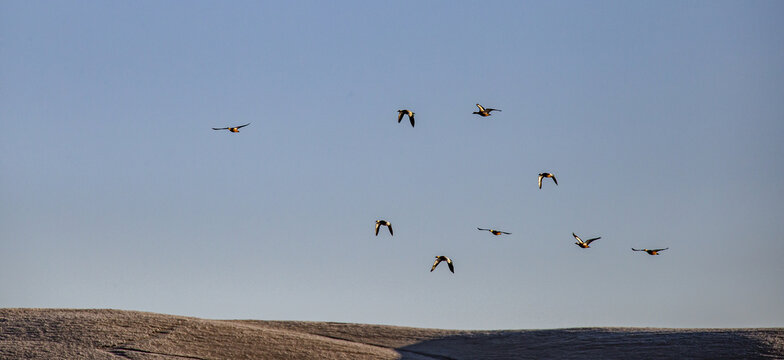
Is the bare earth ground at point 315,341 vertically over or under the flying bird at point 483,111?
under

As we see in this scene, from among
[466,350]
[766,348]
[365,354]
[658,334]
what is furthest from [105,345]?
[766,348]

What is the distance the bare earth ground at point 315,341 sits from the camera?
42.8 metres

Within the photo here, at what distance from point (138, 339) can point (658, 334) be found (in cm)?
2121

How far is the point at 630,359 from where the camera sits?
43.4 meters

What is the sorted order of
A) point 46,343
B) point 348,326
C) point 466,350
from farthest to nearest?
point 348,326 < point 466,350 < point 46,343

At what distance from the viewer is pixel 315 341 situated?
45219 mm

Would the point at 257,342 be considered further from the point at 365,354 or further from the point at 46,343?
the point at 46,343

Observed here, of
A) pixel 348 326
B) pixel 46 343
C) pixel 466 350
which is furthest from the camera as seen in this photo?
pixel 348 326

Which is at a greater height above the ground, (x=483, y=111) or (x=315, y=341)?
(x=483, y=111)

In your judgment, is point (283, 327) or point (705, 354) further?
point (283, 327)

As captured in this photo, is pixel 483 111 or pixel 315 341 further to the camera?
pixel 315 341

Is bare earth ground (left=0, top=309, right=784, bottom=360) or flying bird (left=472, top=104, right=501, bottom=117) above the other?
flying bird (left=472, top=104, right=501, bottom=117)

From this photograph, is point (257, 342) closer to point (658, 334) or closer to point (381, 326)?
point (381, 326)

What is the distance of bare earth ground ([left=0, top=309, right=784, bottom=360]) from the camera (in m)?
42.8
